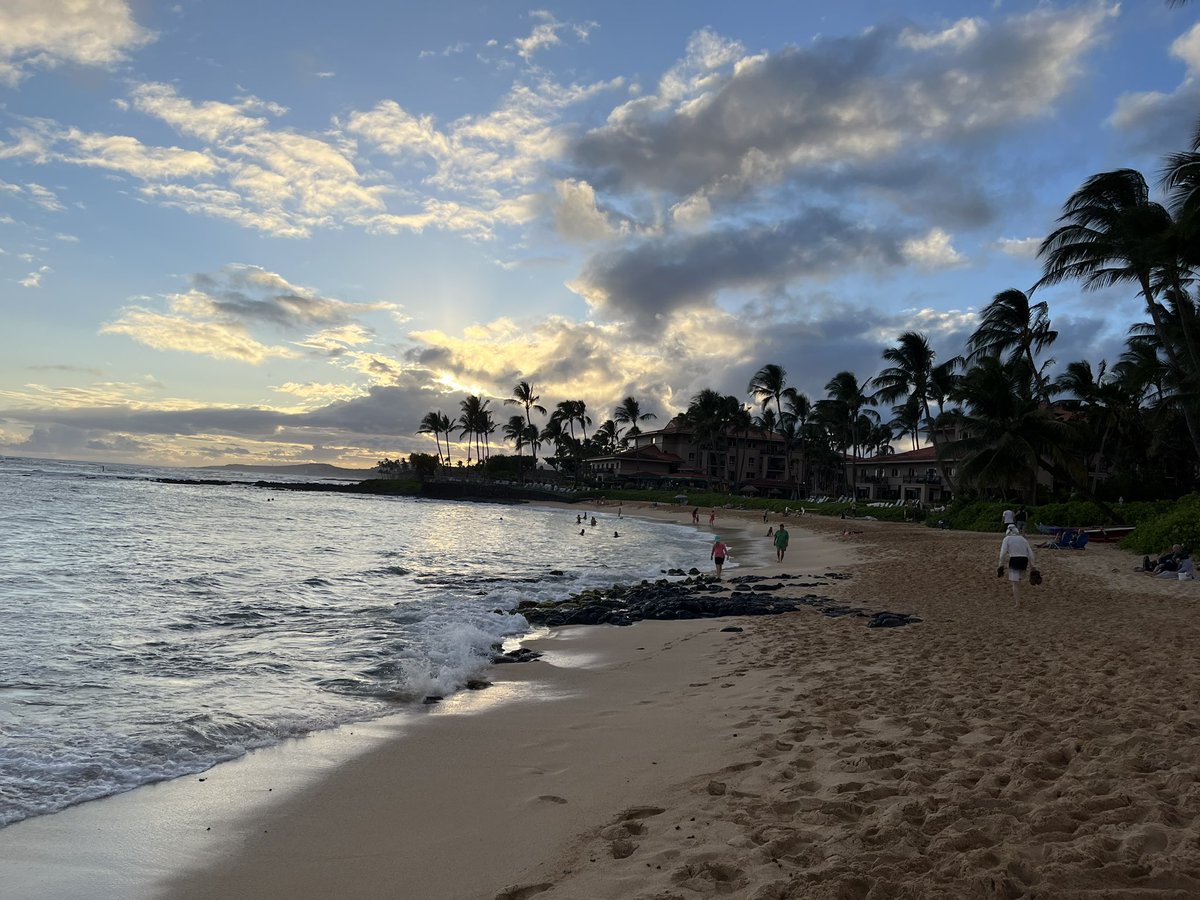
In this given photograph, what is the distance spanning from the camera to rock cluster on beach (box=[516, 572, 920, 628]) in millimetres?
13438

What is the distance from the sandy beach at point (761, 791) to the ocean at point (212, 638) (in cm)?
89

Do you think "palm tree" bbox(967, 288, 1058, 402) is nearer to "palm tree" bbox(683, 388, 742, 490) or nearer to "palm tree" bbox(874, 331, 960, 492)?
"palm tree" bbox(874, 331, 960, 492)

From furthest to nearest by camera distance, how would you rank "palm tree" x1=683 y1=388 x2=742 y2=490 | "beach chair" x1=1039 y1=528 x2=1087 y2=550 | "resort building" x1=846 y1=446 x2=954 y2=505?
"palm tree" x1=683 y1=388 x2=742 y2=490
"resort building" x1=846 y1=446 x2=954 y2=505
"beach chair" x1=1039 y1=528 x2=1087 y2=550

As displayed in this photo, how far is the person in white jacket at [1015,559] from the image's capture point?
1302 cm

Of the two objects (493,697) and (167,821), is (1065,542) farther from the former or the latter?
(167,821)

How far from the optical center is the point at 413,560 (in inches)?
955

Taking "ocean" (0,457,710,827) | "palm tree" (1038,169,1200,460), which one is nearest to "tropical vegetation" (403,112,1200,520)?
"palm tree" (1038,169,1200,460)

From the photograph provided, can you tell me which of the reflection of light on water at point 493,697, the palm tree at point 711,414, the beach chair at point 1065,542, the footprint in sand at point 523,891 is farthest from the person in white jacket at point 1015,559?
the palm tree at point 711,414

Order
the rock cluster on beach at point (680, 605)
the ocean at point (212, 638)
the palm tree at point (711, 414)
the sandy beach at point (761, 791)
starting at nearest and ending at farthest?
the sandy beach at point (761, 791) → the ocean at point (212, 638) → the rock cluster on beach at point (680, 605) → the palm tree at point (711, 414)

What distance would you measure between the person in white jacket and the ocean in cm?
904

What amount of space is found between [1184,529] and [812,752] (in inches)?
815

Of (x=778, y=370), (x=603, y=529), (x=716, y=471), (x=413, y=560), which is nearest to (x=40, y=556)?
(x=413, y=560)

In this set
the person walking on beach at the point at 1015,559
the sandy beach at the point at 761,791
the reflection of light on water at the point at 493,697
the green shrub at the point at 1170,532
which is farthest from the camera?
Answer: the green shrub at the point at 1170,532

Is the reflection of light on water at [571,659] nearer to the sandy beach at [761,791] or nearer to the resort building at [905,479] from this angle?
the sandy beach at [761,791]
